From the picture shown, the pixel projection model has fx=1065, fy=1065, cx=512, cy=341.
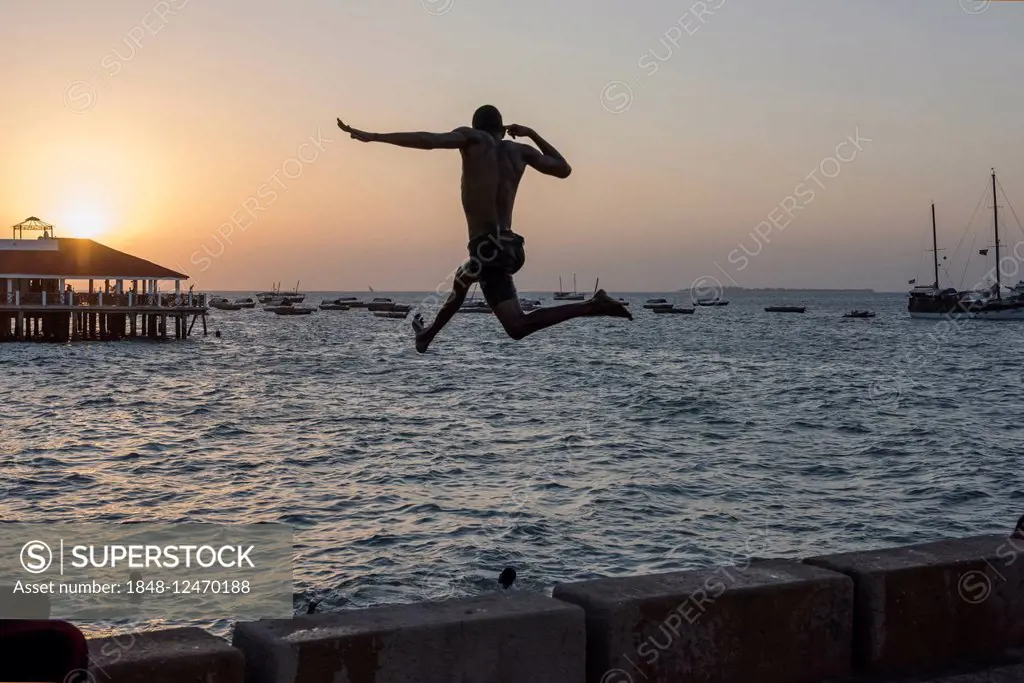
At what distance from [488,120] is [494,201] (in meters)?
0.40

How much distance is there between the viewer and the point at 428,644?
15.8 feet

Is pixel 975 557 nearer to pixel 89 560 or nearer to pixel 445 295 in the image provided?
pixel 445 295

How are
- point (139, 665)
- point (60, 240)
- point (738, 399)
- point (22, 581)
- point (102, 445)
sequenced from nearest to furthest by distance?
point (139, 665), point (22, 581), point (102, 445), point (738, 399), point (60, 240)

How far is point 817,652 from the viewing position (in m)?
5.82

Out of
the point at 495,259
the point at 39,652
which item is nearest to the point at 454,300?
the point at 495,259

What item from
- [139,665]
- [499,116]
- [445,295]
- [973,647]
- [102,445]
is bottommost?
[102,445]

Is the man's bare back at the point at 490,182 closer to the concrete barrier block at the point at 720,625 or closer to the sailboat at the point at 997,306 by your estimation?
the concrete barrier block at the point at 720,625

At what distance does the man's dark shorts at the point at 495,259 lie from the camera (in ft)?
17.5

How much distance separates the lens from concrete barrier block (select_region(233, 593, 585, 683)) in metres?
4.64

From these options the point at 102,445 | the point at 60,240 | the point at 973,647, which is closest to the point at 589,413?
the point at 102,445

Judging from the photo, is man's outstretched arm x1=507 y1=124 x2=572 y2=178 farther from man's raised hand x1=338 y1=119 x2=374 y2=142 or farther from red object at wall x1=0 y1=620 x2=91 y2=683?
red object at wall x1=0 y1=620 x2=91 y2=683

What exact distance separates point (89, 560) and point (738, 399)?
3718 cm

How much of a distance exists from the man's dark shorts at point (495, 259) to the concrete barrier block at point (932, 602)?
249cm

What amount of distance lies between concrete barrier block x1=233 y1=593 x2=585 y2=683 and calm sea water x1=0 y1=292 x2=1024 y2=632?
34.8ft
